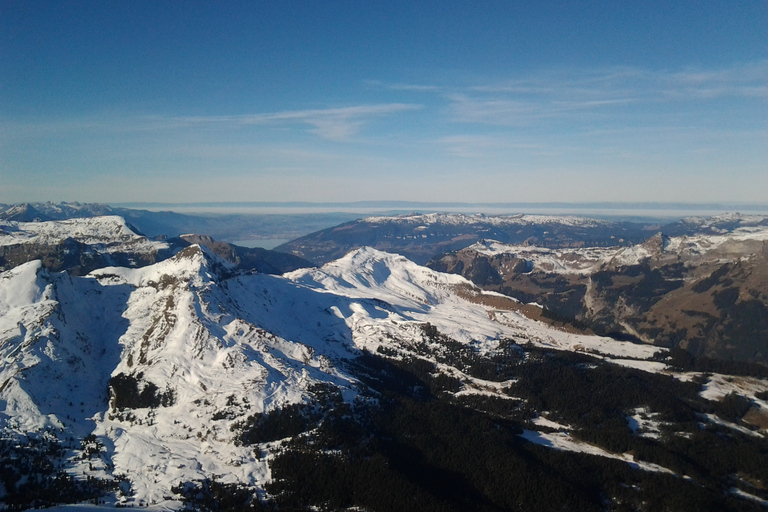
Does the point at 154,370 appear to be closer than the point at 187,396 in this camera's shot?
No

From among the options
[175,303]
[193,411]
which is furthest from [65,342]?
[193,411]

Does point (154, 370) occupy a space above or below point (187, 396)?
above

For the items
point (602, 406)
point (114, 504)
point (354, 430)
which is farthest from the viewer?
point (602, 406)

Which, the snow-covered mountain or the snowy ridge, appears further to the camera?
the snowy ridge

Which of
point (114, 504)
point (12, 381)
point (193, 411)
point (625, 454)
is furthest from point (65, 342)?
point (625, 454)

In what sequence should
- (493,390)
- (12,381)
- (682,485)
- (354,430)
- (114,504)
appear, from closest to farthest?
(114,504) → (682,485) → (12,381) → (354,430) → (493,390)

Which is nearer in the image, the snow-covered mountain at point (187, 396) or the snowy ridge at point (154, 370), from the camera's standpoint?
the snow-covered mountain at point (187, 396)

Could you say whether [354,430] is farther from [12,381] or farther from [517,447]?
[12,381]

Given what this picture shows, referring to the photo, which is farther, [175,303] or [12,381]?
[175,303]

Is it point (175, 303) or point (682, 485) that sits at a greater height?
point (175, 303)

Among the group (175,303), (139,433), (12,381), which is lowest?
(139,433)
